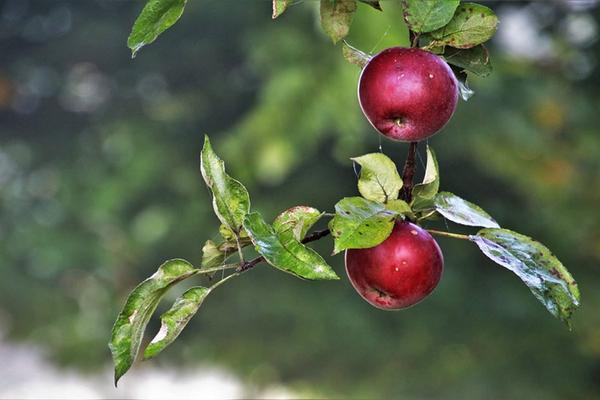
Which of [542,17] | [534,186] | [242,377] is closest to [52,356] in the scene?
[242,377]

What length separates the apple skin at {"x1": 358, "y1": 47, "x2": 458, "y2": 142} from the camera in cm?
42

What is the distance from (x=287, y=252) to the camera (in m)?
0.38

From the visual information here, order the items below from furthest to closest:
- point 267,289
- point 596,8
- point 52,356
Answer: point 52,356 → point 267,289 → point 596,8

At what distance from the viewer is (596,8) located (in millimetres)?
2555

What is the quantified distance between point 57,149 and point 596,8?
1.76 metres

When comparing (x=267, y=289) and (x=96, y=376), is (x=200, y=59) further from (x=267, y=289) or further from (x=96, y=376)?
(x=96, y=376)

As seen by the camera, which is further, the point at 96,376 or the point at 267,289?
the point at 96,376

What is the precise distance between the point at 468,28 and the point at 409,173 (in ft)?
0.26

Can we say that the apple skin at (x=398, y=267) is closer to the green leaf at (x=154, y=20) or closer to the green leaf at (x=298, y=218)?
the green leaf at (x=298, y=218)

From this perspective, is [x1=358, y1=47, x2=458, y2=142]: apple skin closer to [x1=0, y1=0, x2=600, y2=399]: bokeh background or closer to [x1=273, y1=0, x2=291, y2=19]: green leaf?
[x1=273, y1=0, x2=291, y2=19]: green leaf

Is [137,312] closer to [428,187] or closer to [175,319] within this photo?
[175,319]

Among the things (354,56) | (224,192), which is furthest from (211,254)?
(354,56)

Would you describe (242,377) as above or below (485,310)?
below

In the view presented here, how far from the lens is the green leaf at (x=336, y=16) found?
456mm
